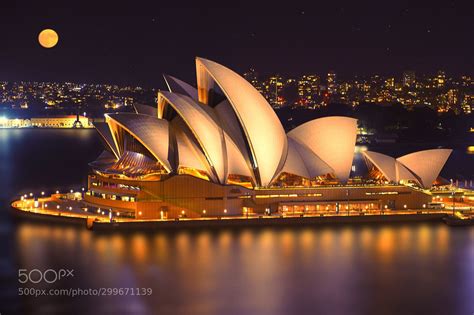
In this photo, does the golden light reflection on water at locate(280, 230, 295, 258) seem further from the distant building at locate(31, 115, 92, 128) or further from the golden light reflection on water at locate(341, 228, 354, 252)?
the distant building at locate(31, 115, 92, 128)

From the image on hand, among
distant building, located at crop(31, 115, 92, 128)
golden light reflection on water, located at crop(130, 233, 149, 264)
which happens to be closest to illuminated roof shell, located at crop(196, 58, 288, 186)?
golden light reflection on water, located at crop(130, 233, 149, 264)

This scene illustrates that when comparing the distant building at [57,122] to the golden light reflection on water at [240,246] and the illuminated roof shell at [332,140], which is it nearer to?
the illuminated roof shell at [332,140]

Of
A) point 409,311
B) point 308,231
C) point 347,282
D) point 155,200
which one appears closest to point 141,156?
point 155,200

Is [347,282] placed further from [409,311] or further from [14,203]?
[14,203]

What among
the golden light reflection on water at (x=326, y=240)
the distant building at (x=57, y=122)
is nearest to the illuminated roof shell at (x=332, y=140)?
the golden light reflection on water at (x=326, y=240)

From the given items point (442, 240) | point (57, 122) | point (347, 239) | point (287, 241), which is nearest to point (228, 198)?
point (287, 241)

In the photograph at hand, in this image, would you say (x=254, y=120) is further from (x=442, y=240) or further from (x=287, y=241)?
(x=442, y=240)
